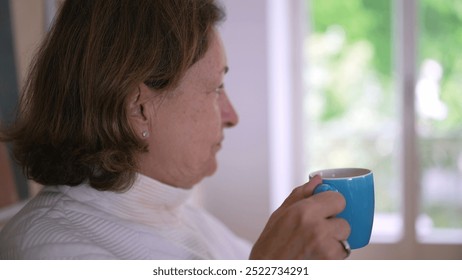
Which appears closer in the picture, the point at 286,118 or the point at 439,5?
the point at 439,5

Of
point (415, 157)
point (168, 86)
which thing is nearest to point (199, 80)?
point (168, 86)

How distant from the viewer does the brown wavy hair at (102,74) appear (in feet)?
2.13

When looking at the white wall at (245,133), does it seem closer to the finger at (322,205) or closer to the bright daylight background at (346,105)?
the bright daylight background at (346,105)

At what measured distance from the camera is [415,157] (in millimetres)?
1429

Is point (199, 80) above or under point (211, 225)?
above

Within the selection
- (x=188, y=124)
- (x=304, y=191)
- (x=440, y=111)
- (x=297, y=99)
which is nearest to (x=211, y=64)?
(x=188, y=124)

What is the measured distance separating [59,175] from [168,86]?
0.18 metres

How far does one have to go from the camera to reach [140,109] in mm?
696

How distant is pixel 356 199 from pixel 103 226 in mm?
316

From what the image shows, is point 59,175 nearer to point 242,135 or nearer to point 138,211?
point 138,211

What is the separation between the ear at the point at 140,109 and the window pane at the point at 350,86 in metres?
0.95

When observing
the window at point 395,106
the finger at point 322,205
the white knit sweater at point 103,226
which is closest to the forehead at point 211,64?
the white knit sweater at point 103,226

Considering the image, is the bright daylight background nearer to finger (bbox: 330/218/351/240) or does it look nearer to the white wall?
the white wall

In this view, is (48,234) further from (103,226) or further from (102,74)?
(102,74)
